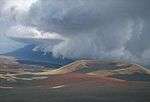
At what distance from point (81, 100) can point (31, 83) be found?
75.7m

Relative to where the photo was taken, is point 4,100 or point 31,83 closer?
point 4,100

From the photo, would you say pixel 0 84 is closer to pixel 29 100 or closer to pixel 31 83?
pixel 31 83

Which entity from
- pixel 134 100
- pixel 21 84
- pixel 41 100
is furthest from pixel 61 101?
pixel 21 84

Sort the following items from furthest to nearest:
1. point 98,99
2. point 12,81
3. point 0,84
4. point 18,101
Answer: point 12,81
point 0,84
point 98,99
point 18,101

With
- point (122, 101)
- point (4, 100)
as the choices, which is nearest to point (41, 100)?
point (4, 100)

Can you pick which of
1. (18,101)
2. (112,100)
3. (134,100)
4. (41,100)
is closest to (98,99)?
(112,100)

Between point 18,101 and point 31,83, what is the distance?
74.9m

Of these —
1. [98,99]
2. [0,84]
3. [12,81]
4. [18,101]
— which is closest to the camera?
[18,101]

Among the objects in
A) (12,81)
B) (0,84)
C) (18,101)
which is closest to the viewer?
(18,101)

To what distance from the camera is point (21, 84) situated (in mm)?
187750

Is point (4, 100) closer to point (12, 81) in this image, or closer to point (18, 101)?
point (18, 101)

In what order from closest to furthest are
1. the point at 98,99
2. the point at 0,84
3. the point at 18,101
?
the point at 18,101 → the point at 98,99 → the point at 0,84

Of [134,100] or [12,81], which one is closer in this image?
[134,100]

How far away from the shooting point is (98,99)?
416 feet
